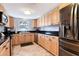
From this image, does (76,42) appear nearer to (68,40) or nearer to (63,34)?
(68,40)

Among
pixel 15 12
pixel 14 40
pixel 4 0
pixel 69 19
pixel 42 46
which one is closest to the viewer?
pixel 4 0

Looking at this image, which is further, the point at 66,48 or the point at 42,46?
the point at 42,46

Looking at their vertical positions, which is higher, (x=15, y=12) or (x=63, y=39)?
(x=15, y=12)

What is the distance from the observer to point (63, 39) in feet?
5.39

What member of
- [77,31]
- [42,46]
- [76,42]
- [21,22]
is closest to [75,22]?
[77,31]

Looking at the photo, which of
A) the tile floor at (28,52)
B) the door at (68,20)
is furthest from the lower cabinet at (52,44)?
the door at (68,20)

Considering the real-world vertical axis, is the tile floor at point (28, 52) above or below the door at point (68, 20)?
below

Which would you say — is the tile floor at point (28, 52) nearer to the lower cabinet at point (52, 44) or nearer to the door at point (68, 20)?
the lower cabinet at point (52, 44)

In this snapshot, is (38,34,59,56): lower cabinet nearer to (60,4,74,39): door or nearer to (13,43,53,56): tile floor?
(13,43,53,56): tile floor

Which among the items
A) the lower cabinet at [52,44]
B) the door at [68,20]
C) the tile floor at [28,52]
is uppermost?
the door at [68,20]

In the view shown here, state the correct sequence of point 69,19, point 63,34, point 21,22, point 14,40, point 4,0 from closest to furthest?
point 4,0 → point 69,19 → point 63,34 → point 21,22 → point 14,40

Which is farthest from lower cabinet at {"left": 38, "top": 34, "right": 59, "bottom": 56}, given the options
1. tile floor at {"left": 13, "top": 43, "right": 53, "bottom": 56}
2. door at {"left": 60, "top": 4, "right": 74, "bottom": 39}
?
door at {"left": 60, "top": 4, "right": 74, "bottom": 39}

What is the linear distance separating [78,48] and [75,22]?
32 centimetres

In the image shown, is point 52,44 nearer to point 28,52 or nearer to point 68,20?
point 28,52
